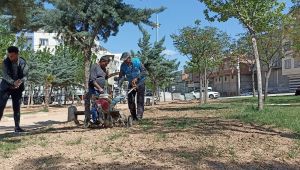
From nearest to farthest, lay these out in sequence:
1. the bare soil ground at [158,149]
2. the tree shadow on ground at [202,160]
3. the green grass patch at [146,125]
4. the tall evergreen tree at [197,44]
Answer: the tree shadow on ground at [202,160], the bare soil ground at [158,149], the green grass patch at [146,125], the tall evergreen tree at [197,44]

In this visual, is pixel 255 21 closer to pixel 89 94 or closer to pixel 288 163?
pixel 89 94

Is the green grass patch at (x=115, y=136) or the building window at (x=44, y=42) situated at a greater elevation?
the building window at (x=44, y=42)

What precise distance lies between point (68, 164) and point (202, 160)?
1.71 metres

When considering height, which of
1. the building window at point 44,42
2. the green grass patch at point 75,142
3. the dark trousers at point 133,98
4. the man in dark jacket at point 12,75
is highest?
the building window at point 44,42

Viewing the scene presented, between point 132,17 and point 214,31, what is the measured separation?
20393 millimetres

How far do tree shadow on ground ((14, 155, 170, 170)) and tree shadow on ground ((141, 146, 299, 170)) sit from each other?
1.25 feet

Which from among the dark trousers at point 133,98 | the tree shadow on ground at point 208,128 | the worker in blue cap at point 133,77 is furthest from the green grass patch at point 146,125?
the worker in blue cap at point 133,77

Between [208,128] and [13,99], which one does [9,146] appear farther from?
[208,128]

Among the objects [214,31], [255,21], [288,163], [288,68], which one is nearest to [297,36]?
[214,31]

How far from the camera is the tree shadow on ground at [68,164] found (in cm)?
554

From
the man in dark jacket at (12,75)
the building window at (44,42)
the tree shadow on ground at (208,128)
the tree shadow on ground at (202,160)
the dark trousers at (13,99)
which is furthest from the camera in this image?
the building window at (44,42)

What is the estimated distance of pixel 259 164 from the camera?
19.2ft

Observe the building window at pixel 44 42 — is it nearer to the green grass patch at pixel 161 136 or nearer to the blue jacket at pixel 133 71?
the blue jacket at pixel 133 71

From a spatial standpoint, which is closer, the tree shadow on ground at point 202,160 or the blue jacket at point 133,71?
the tree shadow on ground at point 202,160
